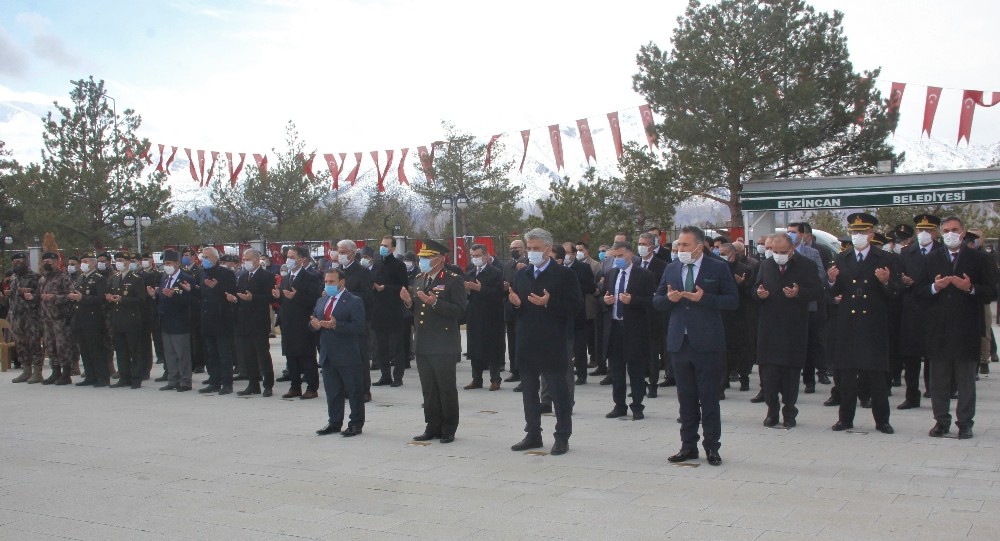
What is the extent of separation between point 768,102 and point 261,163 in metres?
22.3

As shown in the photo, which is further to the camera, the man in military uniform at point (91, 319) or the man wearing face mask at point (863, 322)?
the man in military uniform at point (91, 319)

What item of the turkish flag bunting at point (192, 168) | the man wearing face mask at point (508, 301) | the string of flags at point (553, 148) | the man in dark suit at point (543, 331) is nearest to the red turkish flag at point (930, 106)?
the string of flags at point (553, 148)

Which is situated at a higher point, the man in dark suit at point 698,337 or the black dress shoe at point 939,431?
the man in dark suit at point 698,337

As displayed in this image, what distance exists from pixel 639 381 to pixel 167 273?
7495mm

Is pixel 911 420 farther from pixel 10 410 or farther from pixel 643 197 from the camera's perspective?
pixel 643 197

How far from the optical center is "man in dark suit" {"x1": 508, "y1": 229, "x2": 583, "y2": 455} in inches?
318

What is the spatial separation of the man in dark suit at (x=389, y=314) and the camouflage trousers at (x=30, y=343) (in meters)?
6.25

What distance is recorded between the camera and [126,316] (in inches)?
544

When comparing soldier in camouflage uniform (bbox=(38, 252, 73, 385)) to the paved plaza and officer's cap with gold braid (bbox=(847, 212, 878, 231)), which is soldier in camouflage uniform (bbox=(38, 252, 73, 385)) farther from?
officer's cap with gold braid (bbox=(847, 212, 878, 231))

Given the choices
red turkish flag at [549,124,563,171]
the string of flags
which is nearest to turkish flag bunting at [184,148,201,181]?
the string of flags

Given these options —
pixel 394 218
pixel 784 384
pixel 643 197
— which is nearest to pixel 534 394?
pixel 784 384

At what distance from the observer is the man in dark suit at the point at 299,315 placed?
38.9 ft

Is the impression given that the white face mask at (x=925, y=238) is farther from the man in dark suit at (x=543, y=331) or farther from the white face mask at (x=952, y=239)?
the man in dark suit at (x=543, y=331)

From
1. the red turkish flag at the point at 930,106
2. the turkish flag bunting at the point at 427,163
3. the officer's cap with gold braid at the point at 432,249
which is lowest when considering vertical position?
the officer's cap with gold braid at the point at 432,249
